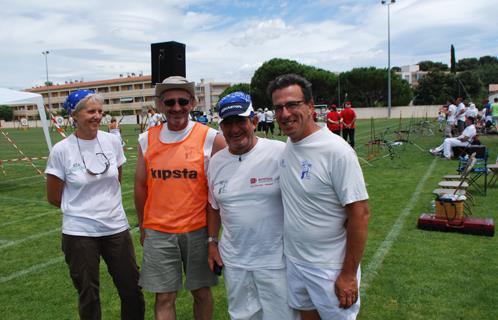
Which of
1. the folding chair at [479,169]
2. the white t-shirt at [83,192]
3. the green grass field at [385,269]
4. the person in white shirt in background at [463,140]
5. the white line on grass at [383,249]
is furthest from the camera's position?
the person in white shirt in background at [463,140]

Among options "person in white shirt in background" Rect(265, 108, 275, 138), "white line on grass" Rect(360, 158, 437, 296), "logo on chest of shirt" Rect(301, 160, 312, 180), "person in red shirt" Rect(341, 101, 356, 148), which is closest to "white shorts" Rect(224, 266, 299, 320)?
"logo on chest of shirt" Rect(301, 160, 312, 180)

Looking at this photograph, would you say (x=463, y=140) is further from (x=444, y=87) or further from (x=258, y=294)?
(x=444, y=87)

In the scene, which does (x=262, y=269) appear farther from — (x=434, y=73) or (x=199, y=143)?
(x=434, y=73)

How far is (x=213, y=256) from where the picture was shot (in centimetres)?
261

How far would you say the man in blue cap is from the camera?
231 centimetres

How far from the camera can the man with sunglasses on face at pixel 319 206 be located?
6.58 feet

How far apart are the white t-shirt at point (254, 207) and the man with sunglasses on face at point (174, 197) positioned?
339 millimetres

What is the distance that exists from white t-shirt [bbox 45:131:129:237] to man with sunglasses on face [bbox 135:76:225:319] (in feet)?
1.13

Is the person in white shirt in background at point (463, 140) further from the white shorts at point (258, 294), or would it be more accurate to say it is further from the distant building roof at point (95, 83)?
the distant building roof at point (95, 83)

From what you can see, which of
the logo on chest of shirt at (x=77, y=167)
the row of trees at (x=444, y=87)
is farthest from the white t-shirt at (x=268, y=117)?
the row of trees at (x=444, y=87)

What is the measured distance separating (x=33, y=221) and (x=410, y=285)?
606 centimetres

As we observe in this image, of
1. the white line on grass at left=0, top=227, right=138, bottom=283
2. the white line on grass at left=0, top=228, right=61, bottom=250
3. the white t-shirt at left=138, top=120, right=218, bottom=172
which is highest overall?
the white t-shirt at left=138, top=120, right=218, bottom=172

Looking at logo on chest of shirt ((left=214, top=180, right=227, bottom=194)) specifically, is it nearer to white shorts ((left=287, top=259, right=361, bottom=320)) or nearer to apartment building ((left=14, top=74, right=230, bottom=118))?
white shorts ((left=287, top=259, right=361, bottom=320))

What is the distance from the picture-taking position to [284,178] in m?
2.20
